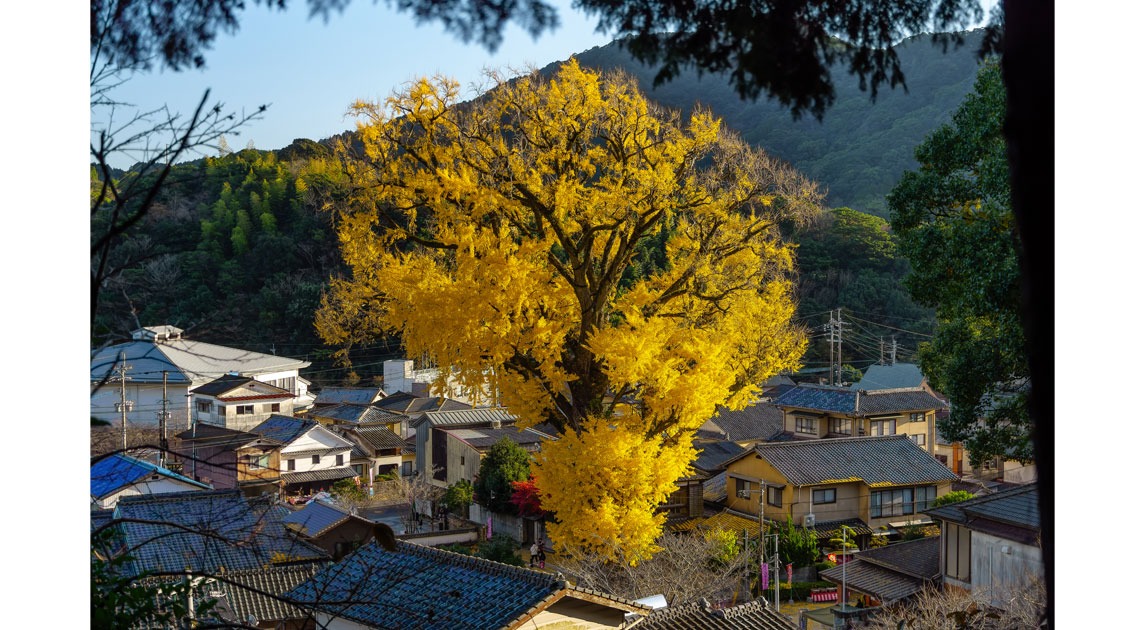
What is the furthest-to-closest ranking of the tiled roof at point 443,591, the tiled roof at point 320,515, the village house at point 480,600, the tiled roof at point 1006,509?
the tiled roof at point 320,515 < the village house at point 480,600 < the tiled roof at point 443,591 < the tiled roof at point 1006,509

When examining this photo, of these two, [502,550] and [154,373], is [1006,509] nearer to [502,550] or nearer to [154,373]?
[154,373]

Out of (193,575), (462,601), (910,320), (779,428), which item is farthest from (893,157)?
(779,428)

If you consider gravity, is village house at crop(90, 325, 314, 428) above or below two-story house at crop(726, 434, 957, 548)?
above

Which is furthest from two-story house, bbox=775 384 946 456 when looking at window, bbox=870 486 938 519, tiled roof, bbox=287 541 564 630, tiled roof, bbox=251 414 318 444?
tiled roof, bbox=251 414 318 444

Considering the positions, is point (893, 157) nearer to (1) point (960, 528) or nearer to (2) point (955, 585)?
(1) point (960, 528)

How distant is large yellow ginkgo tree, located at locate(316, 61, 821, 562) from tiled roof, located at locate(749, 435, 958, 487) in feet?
15.5

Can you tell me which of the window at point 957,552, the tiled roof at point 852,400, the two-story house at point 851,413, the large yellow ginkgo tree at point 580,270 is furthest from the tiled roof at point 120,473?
the two-story house at point 851,413

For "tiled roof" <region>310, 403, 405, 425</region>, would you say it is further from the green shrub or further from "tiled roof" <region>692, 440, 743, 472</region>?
"tiled roof" <region>692, 440, 743, 472</region>

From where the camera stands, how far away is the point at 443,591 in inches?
116

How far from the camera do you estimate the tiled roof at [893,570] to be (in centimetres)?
577

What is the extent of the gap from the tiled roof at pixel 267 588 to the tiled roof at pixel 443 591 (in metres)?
0.05

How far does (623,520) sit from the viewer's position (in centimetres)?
422

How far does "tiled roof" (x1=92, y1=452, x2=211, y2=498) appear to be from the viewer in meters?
2.03

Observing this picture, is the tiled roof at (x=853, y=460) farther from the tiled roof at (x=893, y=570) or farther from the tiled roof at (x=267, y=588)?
the tiled roof at (x=267, y=588)
